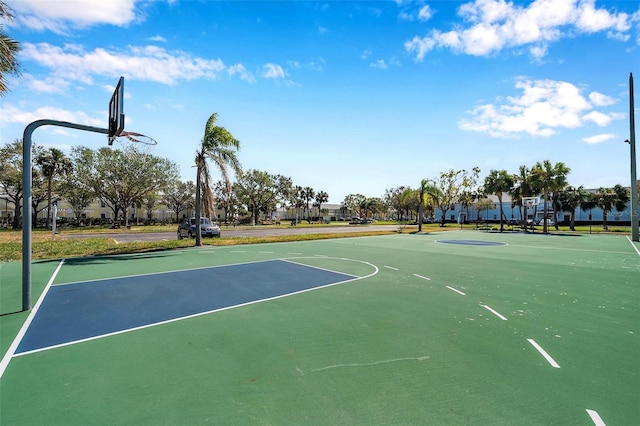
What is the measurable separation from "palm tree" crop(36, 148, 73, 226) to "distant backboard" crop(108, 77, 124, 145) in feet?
135

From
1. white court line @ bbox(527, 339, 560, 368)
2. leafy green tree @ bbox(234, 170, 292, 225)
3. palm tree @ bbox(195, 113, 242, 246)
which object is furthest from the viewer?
leafy green tree @ bbox(234, 170, 292, 225)

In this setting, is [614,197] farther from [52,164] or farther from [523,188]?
[52,164]

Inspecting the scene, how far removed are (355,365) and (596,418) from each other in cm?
263

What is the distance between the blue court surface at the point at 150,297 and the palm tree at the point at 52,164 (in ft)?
137

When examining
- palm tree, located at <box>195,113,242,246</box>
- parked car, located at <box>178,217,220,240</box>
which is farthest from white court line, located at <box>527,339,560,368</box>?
parked car, located at <box>178,217,220,240</box>

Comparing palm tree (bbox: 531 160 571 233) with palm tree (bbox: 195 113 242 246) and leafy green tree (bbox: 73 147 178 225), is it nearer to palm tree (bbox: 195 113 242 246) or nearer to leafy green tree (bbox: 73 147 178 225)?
palm tree (bbox: 195 113 242 246)

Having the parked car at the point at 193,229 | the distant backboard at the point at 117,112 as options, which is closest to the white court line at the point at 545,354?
the distant backboard at the point at 117,112

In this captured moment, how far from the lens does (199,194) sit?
20031 mm

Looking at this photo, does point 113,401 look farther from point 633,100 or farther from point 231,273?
point 633,100

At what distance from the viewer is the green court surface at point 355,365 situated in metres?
3.55

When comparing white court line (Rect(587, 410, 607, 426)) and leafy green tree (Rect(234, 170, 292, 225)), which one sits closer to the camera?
white court line (Rect(587, 410, 607, 426))

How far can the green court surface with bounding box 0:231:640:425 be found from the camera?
3549 millimetres

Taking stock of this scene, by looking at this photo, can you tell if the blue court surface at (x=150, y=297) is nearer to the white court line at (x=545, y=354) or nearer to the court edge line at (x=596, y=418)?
the white court line at (x=545, y=354)

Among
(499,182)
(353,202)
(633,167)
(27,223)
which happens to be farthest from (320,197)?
(27,223)
